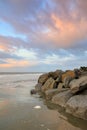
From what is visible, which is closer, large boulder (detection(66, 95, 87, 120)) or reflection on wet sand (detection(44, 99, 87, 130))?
Result: reflection on wet sand (detection(44, 99, 87, 130))

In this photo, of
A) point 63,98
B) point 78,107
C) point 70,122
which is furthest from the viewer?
point 63,98

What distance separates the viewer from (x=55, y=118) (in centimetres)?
852

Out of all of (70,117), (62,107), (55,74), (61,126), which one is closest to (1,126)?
(61,126)

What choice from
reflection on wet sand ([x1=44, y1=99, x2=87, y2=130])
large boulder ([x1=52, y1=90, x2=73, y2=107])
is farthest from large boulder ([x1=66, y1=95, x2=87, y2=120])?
large boulder ([x1=52, y1=90, x2=73, y2=107])

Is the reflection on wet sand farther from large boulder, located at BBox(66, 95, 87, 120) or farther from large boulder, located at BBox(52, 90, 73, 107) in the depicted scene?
large boulder, located at BBox(52, 90, 73, 107)

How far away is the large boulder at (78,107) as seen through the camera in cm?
843

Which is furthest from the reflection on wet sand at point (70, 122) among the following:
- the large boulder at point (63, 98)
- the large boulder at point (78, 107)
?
the large boulder at point (63, 98)

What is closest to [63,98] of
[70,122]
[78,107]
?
[78,107]

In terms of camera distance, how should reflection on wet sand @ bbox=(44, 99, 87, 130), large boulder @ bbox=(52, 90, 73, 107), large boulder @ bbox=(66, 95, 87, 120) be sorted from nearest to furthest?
reflection on wet sand @ bbox=(44, 99, 87, 130), large boulder @ bbox=(66, 95, 87, 120), large boulder @ bbox=(52, 90, 73, 107)

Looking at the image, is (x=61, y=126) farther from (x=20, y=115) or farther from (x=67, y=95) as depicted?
(x=67, y=95)

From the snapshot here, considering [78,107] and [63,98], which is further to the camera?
[63,98]

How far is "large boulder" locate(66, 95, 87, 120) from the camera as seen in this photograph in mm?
8427

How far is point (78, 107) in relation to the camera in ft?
28.8

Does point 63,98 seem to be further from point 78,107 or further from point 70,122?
point 70,122
